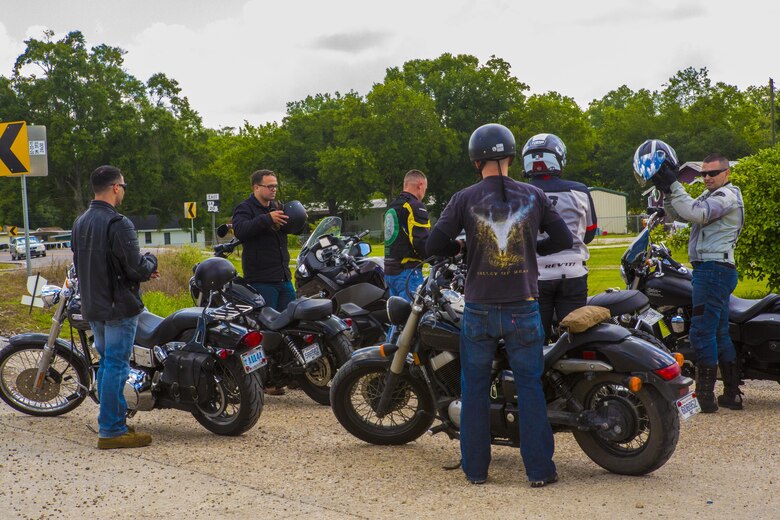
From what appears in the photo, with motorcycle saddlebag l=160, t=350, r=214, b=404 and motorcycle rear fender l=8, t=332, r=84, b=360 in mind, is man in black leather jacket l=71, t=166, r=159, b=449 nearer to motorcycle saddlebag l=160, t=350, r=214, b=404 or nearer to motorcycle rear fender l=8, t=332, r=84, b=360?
motorcycle saddlebag l=160, t=350, r=214, b=404

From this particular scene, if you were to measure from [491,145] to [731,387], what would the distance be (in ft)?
10.8

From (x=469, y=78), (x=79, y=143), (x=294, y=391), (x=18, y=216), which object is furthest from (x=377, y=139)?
(x=294, y=391)

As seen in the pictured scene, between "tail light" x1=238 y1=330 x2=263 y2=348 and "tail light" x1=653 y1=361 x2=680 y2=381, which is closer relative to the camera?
"tail light" x1=653 y1=361 x2=680 y2=381

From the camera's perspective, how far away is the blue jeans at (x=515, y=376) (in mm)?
5055

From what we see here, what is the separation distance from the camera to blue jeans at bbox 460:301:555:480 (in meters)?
5.05

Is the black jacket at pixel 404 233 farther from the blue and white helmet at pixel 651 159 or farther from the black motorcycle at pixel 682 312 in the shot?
the blue and white helmet at pixel 651 159

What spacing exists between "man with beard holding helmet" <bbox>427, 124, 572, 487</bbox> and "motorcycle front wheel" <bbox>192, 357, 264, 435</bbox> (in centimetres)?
183

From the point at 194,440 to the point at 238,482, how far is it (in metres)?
1.30

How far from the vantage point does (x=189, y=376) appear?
6527mm

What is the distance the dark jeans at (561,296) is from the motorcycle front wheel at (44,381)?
3.67 meters

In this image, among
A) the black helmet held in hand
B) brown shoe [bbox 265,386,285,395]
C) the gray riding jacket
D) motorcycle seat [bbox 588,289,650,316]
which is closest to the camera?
the black helmet held in hand

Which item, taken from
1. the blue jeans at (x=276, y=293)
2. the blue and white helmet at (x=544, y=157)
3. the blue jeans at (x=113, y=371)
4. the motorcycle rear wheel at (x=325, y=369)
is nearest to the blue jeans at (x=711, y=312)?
the blue and white helmet at (x=544, y=157)

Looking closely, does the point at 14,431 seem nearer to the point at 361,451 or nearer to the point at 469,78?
the point at 361,451

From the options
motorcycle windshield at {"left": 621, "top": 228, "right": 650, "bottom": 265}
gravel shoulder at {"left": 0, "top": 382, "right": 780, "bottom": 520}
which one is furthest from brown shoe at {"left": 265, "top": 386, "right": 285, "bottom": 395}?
motorcycle windshield at {"left": 621, "top": 228, "right": 650, "bottom": 265}
